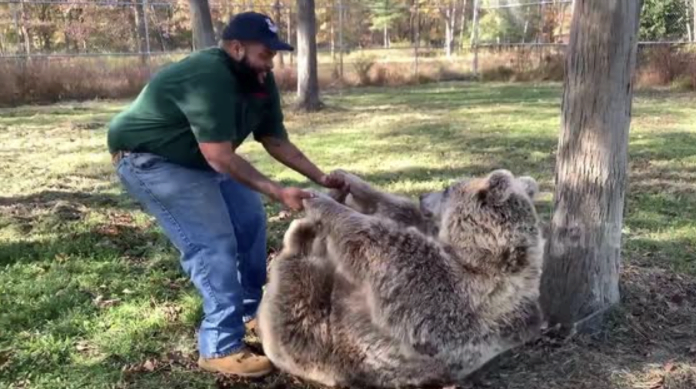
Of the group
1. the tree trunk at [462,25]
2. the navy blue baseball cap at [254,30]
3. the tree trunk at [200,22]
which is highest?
the tree trunk at [462,25]

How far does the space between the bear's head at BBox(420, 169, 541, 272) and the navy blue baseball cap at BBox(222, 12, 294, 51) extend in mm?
1406

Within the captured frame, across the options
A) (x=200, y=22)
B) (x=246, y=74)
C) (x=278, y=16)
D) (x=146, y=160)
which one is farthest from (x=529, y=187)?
(x=278, y=16)

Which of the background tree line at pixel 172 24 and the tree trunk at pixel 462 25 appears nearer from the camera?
the background tree line at pixel 172 24

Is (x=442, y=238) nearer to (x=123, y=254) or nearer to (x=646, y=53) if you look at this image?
(x=123, y=254)

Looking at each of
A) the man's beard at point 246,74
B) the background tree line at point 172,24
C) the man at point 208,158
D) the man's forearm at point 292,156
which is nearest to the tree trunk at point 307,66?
the background tree line at point 172,24

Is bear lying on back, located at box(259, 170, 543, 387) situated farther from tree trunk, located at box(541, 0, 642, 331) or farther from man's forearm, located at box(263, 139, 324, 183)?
man's forearm, located at box(263, 139, 324, 183)

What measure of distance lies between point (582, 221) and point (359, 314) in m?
1.60

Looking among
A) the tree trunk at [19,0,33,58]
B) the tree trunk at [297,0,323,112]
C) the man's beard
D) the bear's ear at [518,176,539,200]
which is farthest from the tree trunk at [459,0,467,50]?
the man's beard

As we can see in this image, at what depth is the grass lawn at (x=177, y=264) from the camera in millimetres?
4027

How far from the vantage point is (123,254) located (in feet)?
19.8

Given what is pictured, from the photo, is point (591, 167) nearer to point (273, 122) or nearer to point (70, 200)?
point (273, 122)

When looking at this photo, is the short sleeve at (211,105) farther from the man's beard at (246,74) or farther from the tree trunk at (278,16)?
the tree trunk at (278,16)

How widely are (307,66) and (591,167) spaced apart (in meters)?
14.0

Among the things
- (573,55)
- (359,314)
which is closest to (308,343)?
(359,314)
